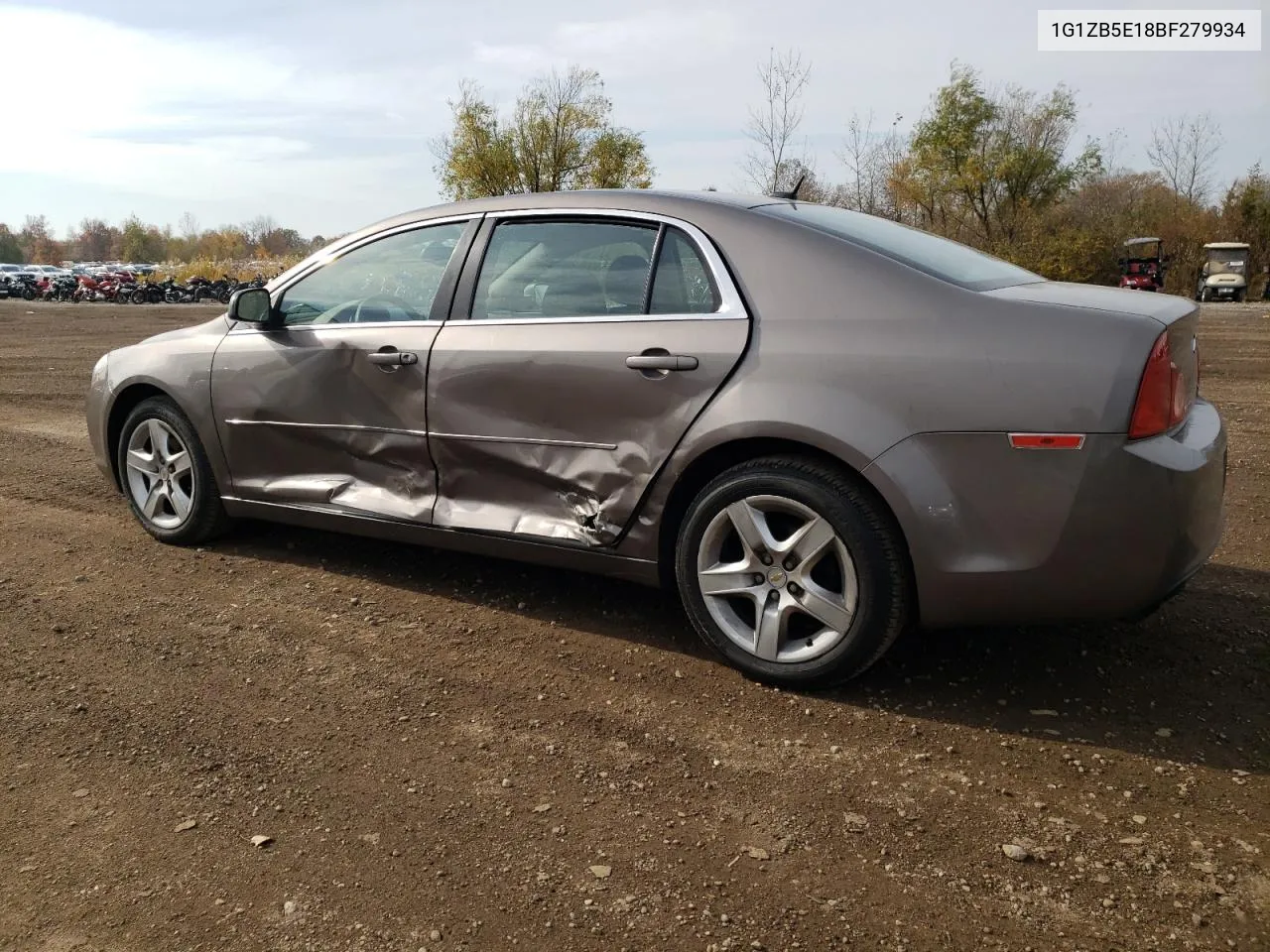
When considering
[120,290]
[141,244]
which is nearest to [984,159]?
[120,290]

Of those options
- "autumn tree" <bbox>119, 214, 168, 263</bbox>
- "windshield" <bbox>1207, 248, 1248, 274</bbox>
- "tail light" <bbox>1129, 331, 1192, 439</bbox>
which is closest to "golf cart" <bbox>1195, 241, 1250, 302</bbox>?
"windshield" <bbox>1207, 248, 1248, 274</bbox>

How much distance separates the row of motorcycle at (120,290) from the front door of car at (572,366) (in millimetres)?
40435

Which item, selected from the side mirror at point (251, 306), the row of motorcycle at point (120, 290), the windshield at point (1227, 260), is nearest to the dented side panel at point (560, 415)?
the side mirror at point (251, 306)

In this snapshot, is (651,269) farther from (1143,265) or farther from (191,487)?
(1143,265)

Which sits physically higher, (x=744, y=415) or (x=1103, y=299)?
(x=1103, y=299)

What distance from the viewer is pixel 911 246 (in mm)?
3686

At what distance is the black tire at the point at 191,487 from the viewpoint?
16.1 ft

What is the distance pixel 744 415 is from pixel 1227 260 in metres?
40.9

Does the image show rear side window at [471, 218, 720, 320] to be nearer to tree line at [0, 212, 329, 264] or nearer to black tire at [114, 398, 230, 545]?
black tire at [114, 398, 230, 545]

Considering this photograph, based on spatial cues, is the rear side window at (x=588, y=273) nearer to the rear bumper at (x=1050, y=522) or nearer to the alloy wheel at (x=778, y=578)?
the alloy wheel at (x=778, y=578)

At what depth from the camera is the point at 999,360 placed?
302 cm

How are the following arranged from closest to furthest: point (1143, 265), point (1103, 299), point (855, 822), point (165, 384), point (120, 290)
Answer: point (855, 822) → point (1103, 299) → point (165, 384) → point (1143, 265) → point (120, 290)

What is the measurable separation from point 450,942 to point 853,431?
183 cm

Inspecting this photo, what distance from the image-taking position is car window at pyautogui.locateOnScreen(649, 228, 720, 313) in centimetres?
356
